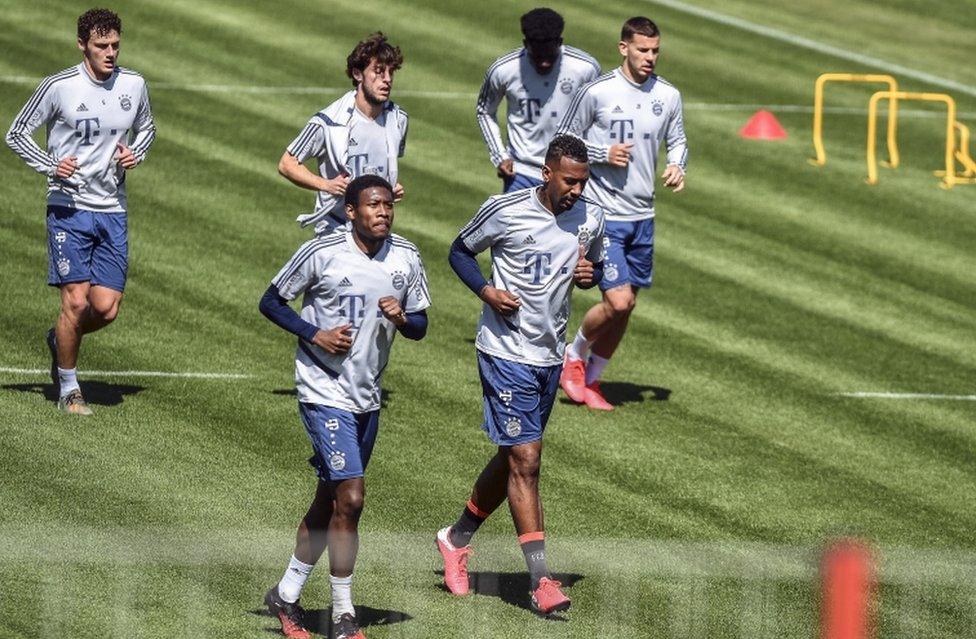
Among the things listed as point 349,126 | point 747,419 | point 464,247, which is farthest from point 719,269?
point 464,247

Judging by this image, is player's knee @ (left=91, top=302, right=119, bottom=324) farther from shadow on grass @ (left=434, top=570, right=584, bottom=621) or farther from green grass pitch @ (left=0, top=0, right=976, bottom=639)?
shadow on grass @ (left=434, top=570, right=584, bottom=621)

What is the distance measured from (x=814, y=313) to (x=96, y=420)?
23.8 ft

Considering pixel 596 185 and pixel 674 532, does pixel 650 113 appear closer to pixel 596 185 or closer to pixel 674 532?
pixel 596 185

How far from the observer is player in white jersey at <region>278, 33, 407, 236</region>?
43.3ft

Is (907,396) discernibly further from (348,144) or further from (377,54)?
(377,54)

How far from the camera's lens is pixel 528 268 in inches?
437

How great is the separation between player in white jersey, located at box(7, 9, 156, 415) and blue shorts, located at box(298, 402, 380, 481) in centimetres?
395

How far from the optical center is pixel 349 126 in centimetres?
1335

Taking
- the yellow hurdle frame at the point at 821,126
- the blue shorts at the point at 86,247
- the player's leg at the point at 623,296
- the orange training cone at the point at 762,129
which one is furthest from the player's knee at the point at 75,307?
the orange training cone at the point at 762,129

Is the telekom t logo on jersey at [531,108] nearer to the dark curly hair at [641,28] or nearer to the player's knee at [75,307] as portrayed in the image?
the dark curly hair at [641,28]

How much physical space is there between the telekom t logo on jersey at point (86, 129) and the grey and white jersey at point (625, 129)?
11.2 feet

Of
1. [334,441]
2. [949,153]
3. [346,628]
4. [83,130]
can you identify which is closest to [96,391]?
[83,130]

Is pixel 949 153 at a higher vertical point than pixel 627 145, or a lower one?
lower

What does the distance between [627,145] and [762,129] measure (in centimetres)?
964
